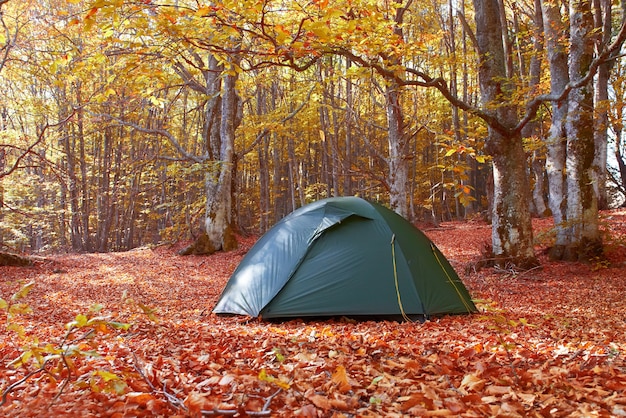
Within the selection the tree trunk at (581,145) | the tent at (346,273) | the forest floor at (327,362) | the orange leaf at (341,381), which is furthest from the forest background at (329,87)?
the orange leaf at (341,381)

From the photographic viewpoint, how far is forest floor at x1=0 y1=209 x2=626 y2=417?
8.01 feet

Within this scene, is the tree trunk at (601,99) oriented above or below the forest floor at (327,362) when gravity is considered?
above

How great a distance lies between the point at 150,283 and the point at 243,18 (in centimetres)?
600

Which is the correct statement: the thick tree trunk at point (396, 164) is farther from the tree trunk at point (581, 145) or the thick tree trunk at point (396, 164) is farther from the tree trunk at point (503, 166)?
the tree trunk at point (581, 145)

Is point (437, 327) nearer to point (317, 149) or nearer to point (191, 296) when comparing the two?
point (191, 296)

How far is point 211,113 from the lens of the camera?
1509 centimetres

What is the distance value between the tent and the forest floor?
0.82 feet

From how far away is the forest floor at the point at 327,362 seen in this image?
244 centimetres

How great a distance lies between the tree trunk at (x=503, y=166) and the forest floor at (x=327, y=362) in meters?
1.38

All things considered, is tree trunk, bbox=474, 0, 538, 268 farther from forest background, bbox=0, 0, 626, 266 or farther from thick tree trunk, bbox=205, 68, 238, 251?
thick tree trunk, bbox=205, 68, 238, 251

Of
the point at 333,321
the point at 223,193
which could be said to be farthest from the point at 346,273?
the point at 223,193

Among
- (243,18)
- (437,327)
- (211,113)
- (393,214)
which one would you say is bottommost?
(437,327)

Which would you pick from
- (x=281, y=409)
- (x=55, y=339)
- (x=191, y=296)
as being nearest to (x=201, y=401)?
(x=281, y=409)

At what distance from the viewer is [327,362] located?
11.2ft
